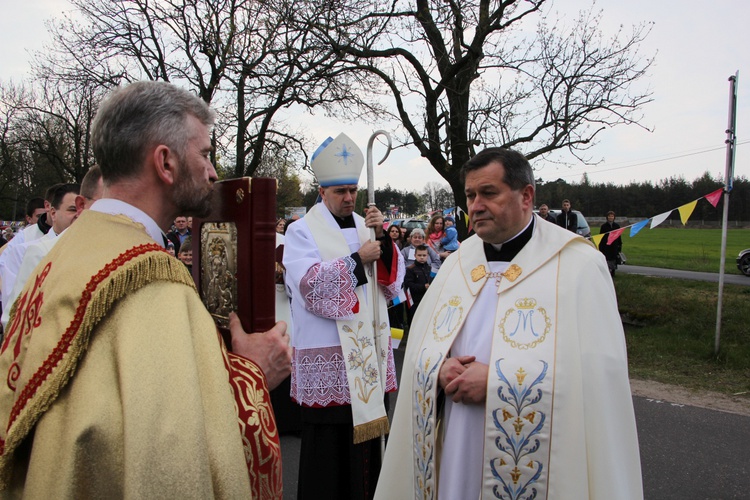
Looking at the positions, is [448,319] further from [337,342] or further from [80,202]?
[80,202]

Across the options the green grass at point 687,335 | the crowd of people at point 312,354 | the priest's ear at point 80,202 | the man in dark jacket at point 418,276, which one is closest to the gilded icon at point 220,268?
the crowd of people at point 312,354

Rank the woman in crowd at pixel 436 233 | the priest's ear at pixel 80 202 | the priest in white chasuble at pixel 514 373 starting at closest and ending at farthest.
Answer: the priest in white chasuble at pixel 514 373, the priest's ear at pixel 80 202, the woman in crowd at pixel 436 233

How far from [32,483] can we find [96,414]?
0.66 feet

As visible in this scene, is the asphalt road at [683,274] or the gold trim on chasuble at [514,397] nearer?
the gold trim on chasuble at [514,397]

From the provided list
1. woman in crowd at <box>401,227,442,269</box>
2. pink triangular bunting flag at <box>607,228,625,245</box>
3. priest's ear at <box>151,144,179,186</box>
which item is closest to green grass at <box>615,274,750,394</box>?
pink triangular bunting flag at <box>607,228,625,245</box>

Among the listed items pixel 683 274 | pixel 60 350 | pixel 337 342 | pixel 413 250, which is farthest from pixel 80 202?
pixel 683 274

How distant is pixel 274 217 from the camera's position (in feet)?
4.81

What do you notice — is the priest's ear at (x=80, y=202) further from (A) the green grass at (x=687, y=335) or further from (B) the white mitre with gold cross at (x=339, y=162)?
(A) the green grass at (x=687, y=335)

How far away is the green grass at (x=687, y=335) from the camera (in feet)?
21.7

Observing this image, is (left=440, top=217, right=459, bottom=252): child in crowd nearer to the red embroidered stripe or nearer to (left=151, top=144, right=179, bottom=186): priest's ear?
(left=151, top=144, right=179, bottom=186): priest's ear

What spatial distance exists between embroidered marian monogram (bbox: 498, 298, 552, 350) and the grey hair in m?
1.54

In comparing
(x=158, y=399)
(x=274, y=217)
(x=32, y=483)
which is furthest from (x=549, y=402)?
(x=32, y=483)

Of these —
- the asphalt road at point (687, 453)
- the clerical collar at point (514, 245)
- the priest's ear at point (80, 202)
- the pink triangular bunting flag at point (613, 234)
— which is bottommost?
the asphalt road at point (687, 453)

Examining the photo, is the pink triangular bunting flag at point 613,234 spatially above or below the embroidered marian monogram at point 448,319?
above
